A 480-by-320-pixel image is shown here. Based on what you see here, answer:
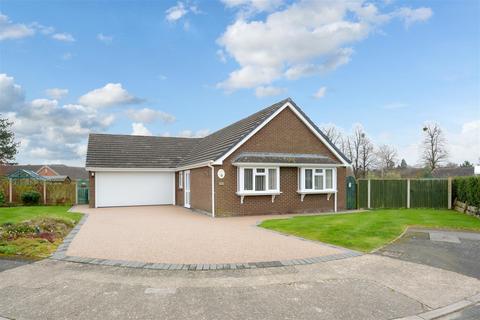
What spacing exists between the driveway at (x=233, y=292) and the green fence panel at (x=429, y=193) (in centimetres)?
1522

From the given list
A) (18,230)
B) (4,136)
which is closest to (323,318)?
(18,230)

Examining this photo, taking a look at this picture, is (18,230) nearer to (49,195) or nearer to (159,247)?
(159,247)

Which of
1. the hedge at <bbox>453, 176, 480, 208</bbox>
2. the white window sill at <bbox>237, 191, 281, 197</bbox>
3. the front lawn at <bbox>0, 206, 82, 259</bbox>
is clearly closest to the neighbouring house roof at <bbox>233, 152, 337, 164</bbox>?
the white window sill at <bbox>237, 191, 281, 197</bbox>

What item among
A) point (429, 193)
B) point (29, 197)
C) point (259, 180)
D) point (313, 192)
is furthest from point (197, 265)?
point (29, 197)

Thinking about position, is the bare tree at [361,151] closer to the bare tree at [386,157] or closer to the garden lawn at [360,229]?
the bare tree at [386,157]

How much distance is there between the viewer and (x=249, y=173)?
16828 millimetres

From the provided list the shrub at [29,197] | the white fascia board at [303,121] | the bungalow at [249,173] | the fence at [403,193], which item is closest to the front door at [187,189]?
the bungalow at [249,173]

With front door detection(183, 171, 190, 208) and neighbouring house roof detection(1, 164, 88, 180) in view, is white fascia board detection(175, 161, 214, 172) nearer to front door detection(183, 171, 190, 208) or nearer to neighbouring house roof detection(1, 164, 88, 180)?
front door detection(183, 171, 190, 208)

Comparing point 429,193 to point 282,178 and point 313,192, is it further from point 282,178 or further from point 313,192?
point 282,178

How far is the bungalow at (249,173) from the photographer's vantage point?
16.6 meters

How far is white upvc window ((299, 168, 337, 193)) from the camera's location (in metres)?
18.0

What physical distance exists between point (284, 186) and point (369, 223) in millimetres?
6045

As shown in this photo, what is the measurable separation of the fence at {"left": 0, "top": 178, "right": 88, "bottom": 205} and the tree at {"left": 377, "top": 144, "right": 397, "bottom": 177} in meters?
45.7

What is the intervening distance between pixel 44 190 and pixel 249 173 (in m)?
15.6
